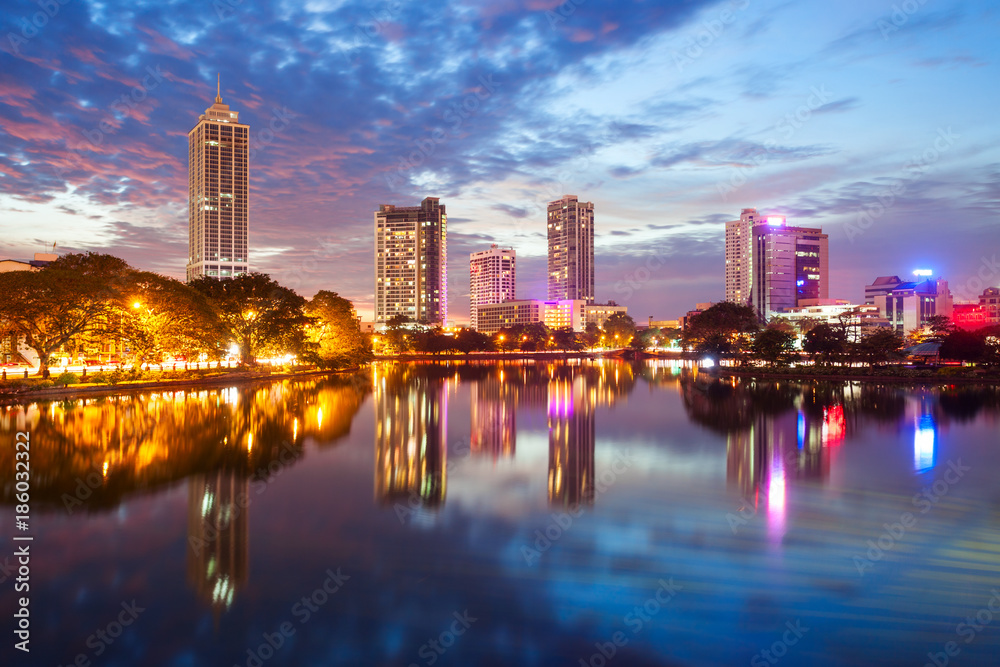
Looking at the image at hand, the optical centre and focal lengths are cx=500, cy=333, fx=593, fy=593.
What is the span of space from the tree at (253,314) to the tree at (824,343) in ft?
175

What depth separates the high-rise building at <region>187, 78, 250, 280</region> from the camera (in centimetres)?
18825

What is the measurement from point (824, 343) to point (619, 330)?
127 m

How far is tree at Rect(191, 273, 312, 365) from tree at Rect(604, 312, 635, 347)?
146 meters

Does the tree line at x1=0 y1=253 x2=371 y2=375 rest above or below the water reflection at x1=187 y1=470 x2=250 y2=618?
above

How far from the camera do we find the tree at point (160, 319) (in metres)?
40.4

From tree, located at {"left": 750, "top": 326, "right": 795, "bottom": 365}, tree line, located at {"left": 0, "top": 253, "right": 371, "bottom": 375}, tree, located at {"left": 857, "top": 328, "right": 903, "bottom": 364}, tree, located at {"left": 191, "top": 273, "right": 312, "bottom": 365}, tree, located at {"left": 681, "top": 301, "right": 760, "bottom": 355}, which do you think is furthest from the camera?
tree, located at {"left": 681, "top": 301, "right": 760, "bottom": 355}

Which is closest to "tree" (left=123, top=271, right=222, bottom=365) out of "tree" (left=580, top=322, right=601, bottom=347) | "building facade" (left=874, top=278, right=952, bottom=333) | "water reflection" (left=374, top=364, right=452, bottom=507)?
"water reflection" (left=374, top=364, right=452, bottom=507)

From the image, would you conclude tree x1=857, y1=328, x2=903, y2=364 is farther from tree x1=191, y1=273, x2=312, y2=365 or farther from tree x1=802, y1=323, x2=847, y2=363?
tree x1=191, y1=273, x2=312, y2=365

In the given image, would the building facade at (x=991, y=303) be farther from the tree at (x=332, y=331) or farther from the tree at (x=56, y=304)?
the tree at (x=56, y=304)

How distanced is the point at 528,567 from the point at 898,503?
30.3ft

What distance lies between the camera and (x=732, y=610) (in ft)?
26.2

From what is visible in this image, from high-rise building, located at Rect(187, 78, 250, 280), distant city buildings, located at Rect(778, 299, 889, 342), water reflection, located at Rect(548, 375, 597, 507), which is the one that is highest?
high-rise building, located at Rect(187, 78, 250, 280)

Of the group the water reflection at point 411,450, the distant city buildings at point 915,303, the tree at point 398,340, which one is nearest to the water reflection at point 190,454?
the water reflection at point 411,450

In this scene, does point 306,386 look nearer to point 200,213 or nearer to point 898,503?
point 898,503
